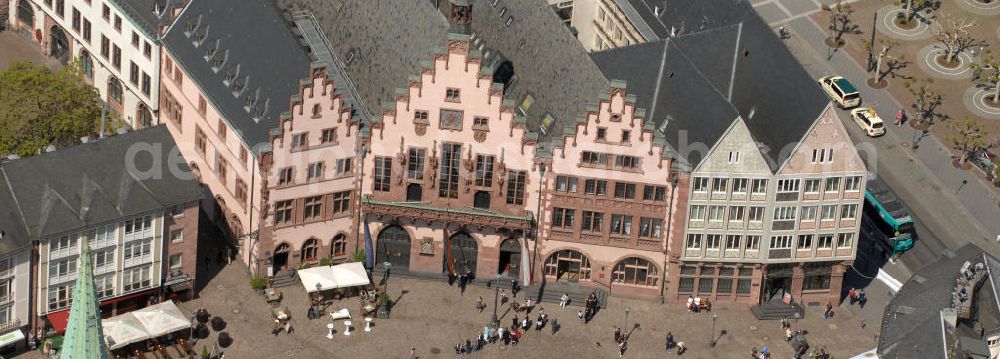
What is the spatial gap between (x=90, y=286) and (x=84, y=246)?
3.13 m

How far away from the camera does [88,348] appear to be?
192m

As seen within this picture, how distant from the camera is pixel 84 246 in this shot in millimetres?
189750

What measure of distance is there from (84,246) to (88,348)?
748cm

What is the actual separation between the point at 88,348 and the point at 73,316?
2.80 m

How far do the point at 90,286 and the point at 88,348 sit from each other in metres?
6.22

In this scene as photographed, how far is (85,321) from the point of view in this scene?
625ft

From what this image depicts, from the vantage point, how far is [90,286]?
188125mm

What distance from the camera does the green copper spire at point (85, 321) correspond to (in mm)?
187750

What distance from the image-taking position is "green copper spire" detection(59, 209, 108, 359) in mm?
187750

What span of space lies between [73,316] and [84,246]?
4971mm

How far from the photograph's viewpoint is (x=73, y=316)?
19100 cm
